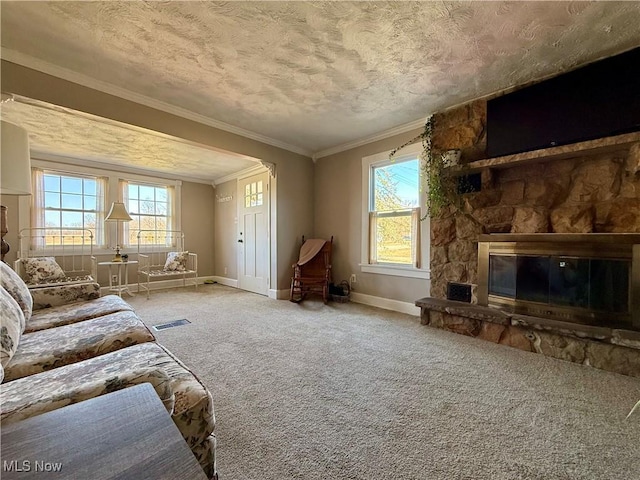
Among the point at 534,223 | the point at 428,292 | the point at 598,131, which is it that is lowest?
the point at 428,292

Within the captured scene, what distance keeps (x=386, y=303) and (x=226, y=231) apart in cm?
362

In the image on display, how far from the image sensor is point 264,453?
1190mm

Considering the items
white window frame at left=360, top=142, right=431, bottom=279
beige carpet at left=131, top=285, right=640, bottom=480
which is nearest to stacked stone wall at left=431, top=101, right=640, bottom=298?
white window frame at left=360, top=142, right=431, bottom=279

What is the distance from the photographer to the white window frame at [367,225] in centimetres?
322

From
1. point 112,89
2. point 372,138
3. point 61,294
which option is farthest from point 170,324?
point 372,138

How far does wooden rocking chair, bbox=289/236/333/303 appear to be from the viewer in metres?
3.95

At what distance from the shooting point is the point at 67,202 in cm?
436

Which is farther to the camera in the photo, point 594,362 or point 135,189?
point 135,189

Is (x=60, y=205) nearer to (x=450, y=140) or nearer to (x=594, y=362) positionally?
(x=450, y=140)

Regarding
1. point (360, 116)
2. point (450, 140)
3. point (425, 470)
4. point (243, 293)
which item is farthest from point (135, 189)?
point (425, 470)

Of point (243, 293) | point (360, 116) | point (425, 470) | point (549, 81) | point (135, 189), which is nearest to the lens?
point (425, 470)

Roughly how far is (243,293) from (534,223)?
4075mm

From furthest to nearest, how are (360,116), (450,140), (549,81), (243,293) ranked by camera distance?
(243,293) → (360,116) → (450,140) → (549,81)

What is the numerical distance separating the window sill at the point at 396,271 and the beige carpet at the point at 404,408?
75 cm
